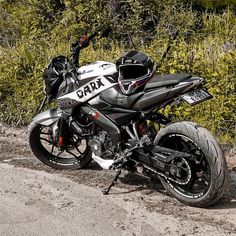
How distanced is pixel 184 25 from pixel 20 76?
3127mm

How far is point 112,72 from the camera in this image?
4.71 metres

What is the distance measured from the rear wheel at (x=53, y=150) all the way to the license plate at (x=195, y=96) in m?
1.60

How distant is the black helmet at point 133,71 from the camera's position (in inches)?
175

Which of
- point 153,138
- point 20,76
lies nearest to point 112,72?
point 153,138

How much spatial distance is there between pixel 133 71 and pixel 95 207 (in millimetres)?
1212

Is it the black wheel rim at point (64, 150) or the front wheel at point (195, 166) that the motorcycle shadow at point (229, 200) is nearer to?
the front wheel at point (195, 166)

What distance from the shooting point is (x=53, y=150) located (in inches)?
226

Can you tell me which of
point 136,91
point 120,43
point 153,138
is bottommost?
Result: point 120,43

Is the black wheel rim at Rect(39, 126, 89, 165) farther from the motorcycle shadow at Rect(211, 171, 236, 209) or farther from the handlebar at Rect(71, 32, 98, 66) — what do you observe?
the motorcycle shadow at Rect(211, 171, 236, 209)

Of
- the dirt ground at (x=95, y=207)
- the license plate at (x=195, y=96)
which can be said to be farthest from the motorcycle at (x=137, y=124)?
the dirt ground at (x=95, y=207)

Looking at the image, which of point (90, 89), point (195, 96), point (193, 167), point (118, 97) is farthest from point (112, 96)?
point (193, 167)

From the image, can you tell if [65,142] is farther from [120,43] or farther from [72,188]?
[120,43]

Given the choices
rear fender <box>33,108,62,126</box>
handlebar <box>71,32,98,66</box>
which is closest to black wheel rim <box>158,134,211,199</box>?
handlebar <box>71,32,98,66</box>

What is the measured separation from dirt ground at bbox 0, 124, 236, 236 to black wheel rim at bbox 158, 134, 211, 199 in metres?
0.14
